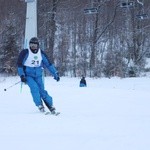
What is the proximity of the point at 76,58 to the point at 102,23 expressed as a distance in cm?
639

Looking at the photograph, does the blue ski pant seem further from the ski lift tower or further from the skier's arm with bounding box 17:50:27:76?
the ski lift tower

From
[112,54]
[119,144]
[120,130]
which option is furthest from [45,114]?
[112,54]

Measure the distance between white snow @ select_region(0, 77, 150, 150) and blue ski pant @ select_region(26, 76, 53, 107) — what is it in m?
0.27

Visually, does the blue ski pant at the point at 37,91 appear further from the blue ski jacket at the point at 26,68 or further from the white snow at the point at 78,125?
the white snow at the point at 78,125

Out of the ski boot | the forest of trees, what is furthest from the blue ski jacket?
the forest of trees

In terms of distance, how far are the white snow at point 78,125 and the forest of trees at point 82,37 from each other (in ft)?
77.2

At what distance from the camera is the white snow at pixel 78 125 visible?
561 cm

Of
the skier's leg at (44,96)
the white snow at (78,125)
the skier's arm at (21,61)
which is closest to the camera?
the white snow at (78,125)

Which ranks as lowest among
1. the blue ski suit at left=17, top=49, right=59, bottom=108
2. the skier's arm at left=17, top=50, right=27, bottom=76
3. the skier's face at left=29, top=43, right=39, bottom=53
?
the blue ski suit at left=17, top=49, right=59, bottom=108

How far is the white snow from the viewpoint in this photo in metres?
5.61

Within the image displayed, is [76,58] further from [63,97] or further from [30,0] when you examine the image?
[63,97]

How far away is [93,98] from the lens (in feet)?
37.7

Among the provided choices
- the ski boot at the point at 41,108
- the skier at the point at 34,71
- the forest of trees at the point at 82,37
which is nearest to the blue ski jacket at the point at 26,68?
the skier at the point at 34,71

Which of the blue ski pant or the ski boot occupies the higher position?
the blue ski pant
